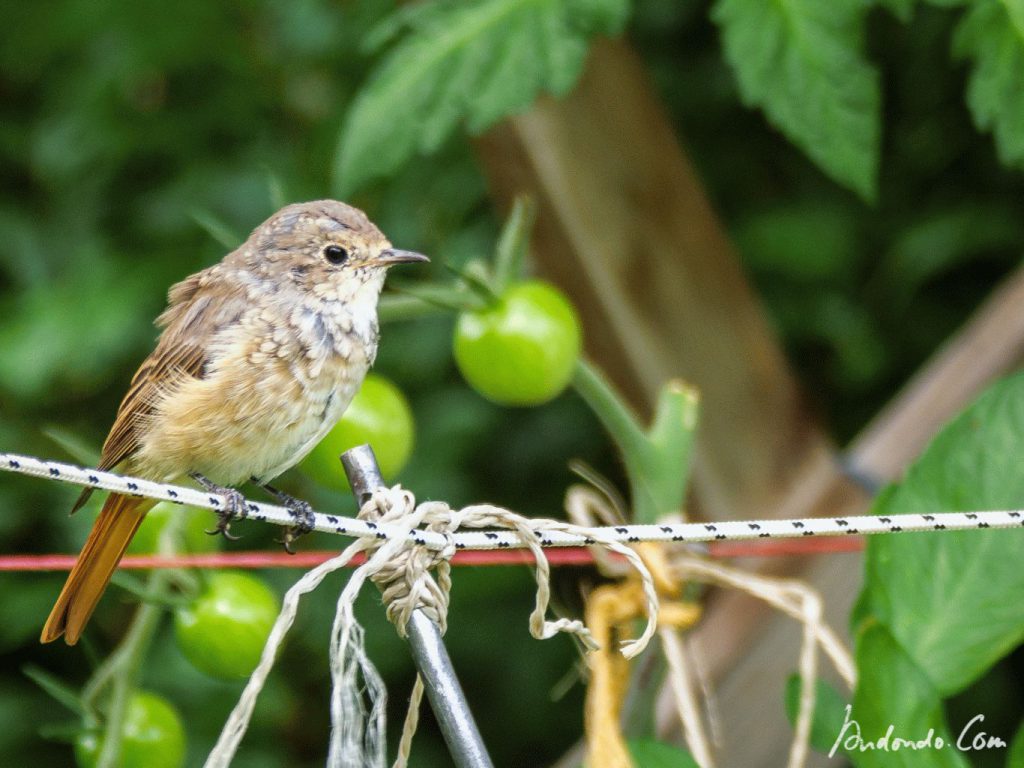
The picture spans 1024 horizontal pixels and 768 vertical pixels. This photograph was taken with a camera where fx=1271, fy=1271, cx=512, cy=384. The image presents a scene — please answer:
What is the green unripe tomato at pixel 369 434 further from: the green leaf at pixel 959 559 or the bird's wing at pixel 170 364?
the green leaf at pixel 959 559

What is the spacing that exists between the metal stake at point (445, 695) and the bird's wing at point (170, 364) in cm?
68

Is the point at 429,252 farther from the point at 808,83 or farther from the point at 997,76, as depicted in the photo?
the point at 997,76

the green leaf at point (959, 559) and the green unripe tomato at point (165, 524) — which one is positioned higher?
the green unripe tomato at point (165, 524)

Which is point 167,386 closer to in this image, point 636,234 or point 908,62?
point 636,234

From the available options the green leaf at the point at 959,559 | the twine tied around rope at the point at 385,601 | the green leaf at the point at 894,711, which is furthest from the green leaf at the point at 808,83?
the twine tied around rope at the point at 385,601

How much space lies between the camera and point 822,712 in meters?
1.39

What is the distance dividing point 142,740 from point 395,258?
0.68 meters

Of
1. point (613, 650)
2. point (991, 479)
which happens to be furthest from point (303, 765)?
point (991, 479)

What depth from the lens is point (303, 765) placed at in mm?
2596

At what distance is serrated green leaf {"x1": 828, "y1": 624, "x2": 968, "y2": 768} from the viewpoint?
48.9 inches

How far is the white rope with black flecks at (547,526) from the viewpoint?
3.24 feet

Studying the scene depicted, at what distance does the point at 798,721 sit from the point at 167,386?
85 centimetres

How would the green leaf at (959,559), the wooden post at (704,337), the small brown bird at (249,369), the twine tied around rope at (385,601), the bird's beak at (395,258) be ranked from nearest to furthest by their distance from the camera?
the twine tied around rope at (385,601) < the green leaf at (959,559) < the small brown bird at (249,369) < the bird's beak at (395,258) < the wooden post at (704,337)

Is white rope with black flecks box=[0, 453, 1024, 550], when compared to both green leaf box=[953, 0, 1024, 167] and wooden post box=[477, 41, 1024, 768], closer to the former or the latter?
green leaf box=[953, 0, 1024, 167]
